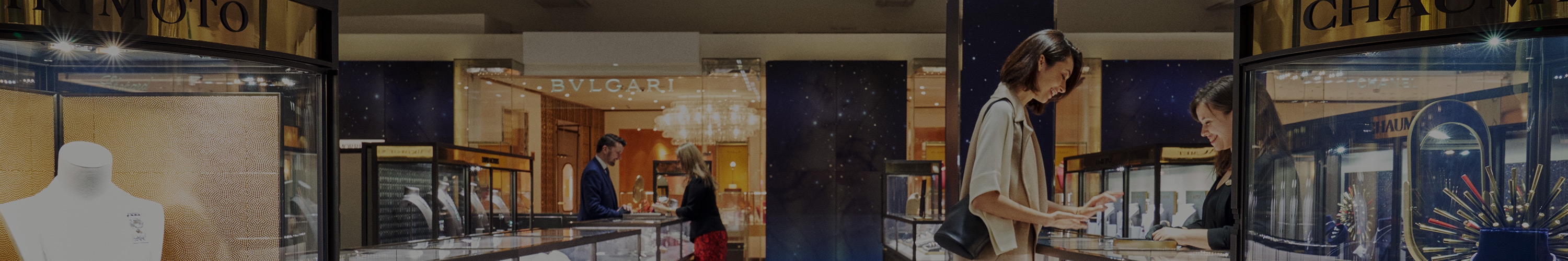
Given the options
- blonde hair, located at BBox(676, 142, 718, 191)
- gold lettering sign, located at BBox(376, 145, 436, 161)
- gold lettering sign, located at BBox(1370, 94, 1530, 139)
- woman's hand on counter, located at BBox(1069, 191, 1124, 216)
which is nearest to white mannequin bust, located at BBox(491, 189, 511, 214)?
gold lettering sign, located at BBox(376, 145, 436, 161)

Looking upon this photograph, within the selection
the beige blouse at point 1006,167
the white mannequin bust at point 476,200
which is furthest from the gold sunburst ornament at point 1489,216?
the white mannequin bust at point 476,200

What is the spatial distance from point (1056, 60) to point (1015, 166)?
261mm

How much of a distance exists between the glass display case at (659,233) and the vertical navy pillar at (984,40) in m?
2.06

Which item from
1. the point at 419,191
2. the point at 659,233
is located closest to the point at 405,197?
the point at 419,191

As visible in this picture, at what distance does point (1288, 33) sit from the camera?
1650 mm

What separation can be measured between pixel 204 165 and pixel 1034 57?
197 centimetres

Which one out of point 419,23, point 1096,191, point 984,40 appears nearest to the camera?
point 984,40

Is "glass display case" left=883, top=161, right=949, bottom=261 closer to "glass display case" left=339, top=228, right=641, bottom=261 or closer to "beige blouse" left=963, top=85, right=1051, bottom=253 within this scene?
"glass display case" left=339, top=228, right=641, bottom=261

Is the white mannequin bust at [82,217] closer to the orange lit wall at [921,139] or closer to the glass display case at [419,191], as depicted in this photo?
the glass display case at [419,191]

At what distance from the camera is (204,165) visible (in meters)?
2.11

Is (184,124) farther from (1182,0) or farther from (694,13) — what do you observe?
(1182,0)

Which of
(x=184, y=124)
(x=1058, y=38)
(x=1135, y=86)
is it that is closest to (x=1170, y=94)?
(x=1135, y=86)

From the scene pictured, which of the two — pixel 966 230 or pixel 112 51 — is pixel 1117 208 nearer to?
pixel 966 230

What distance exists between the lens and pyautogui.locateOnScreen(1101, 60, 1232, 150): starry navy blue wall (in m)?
8.12
